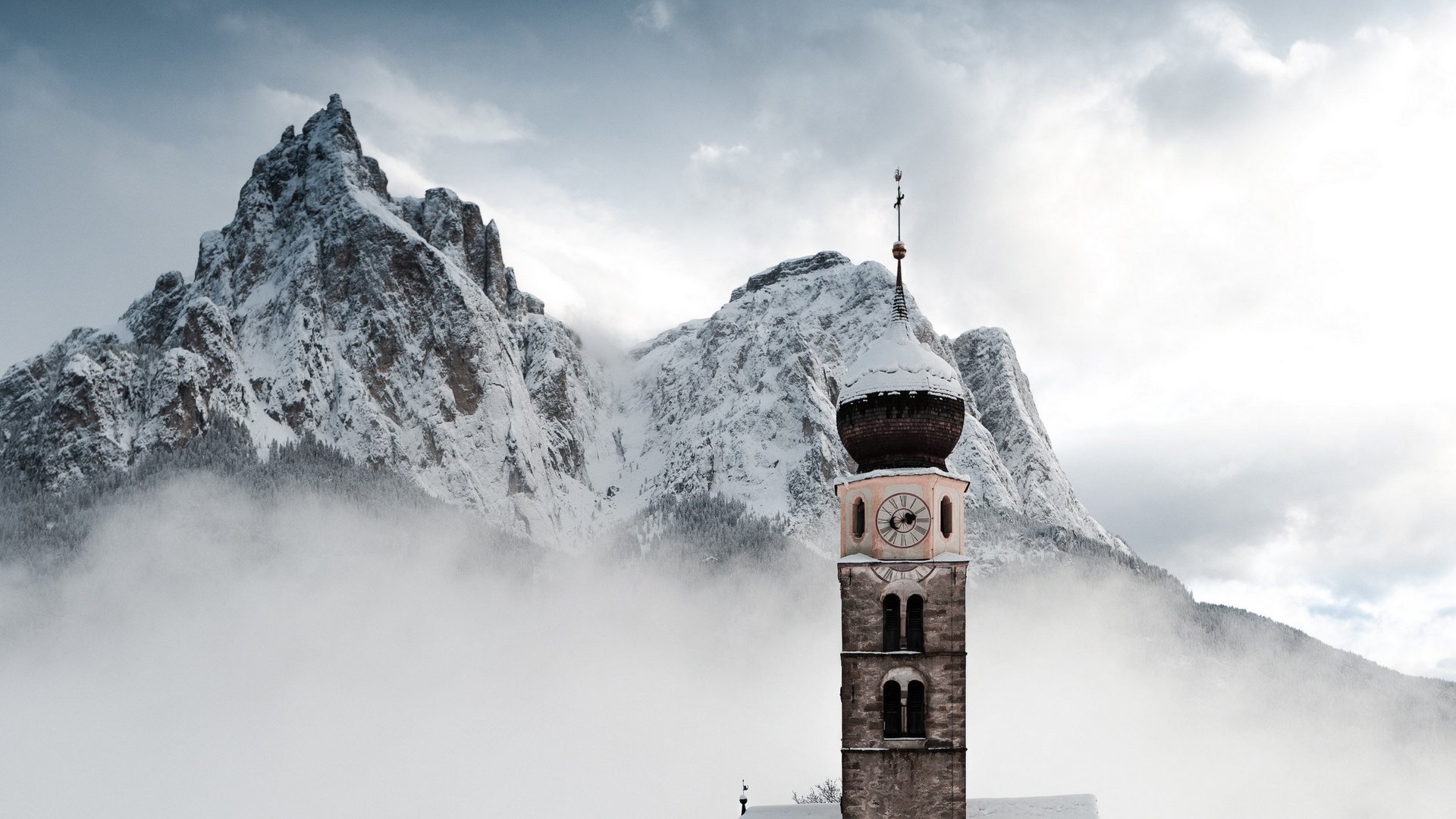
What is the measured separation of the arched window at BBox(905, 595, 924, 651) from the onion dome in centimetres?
461

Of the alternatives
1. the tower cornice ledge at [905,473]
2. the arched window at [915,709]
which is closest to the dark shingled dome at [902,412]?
the tower cornice ledge at [905,473]

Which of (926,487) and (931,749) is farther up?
(926,487)

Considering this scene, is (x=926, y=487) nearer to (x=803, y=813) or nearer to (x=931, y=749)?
(x=931, y=749)

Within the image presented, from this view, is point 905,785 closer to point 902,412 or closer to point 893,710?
point 893,710

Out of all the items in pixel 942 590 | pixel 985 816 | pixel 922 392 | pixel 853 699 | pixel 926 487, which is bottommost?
pixel 985 816

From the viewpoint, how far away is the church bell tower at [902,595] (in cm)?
4300

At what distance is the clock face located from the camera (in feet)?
147

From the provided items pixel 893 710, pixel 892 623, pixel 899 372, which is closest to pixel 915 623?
pixel 892 623

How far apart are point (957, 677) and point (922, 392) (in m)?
9.63

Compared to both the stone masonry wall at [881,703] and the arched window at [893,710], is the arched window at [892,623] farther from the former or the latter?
the arched window at [893,710]

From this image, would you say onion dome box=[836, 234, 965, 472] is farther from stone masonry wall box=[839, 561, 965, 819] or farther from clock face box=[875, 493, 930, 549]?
stone masonry wall box=[839, 561, 965, 819]

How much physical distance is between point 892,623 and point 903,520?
346 centimetres

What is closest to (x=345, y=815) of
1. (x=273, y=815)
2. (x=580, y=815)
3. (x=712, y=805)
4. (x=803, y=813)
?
(x=273, y=815)

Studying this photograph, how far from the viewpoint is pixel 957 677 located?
142 ft
